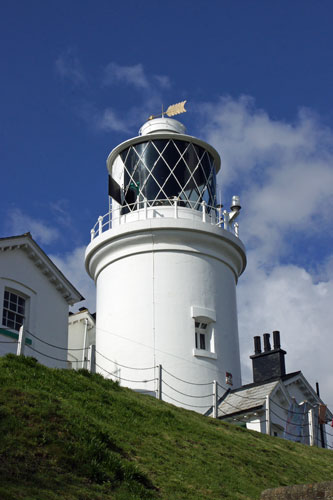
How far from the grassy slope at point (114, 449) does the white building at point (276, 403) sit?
12.2ft

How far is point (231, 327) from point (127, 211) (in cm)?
601

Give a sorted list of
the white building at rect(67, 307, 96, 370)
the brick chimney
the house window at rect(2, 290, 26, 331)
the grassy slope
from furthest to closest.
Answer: the white building at rect(67, 307, 96, 370) < the brick chimney < the house window at rect(2, 290, 26, 331) < the grassy slope

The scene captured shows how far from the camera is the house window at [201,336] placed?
2642 centimetres

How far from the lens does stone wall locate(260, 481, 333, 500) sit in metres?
10.5

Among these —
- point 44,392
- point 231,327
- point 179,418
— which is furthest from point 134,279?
point 44,392

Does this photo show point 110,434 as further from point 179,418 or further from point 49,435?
point 179,418

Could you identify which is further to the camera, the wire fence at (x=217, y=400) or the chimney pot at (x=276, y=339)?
the chimney pot at (x=276, y=339)

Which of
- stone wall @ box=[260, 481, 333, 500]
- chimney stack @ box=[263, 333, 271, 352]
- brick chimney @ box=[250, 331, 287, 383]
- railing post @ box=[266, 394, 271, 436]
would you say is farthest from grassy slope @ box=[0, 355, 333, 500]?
chimney stack @ box=[263, 333, 271, 352]

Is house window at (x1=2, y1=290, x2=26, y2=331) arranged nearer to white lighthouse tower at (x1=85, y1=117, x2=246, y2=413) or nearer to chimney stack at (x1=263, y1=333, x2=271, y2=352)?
white lighthouse tower at (x1=85, y1=117, x2=246, y2=413)

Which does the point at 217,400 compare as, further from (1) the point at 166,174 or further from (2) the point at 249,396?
(1) the point at 166,174

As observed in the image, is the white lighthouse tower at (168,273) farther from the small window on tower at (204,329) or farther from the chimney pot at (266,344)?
the chimney pot at (266,344)

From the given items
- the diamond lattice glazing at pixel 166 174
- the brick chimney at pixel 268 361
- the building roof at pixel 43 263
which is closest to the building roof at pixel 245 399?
the brick chimney at pixel 268 361

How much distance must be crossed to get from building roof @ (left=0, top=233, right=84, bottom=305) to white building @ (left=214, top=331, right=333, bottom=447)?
20.8ft

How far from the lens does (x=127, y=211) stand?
28.7 metres
